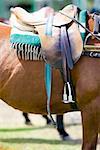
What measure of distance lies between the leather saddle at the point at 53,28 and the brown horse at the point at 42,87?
0.37ft

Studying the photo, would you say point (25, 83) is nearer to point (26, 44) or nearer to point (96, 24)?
point (26, 44)

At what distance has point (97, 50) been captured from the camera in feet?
11.4

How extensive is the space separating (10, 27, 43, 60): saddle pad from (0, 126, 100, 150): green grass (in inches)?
58.6

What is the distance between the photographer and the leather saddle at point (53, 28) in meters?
3.49

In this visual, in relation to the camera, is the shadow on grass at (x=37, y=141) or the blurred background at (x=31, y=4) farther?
the blurred background at (x=31, y=4)

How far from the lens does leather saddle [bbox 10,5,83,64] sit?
349cm

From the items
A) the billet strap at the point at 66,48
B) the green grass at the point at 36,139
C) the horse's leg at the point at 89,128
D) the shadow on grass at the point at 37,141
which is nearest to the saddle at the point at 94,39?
the billet strap at the point at 66,48

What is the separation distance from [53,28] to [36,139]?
1947 millimetres

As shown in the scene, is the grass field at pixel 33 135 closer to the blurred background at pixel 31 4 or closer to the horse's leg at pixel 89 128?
the horse's leg at pixel 89 128

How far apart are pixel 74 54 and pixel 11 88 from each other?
0.61m

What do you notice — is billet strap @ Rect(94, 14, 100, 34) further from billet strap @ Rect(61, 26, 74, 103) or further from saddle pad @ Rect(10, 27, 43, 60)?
saddle pad @ Rect(10, 27, 43, 60)

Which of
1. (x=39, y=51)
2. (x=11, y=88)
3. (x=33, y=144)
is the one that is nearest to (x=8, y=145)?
(x=33, y=144)

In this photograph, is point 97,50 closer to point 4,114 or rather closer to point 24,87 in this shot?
point 24,87

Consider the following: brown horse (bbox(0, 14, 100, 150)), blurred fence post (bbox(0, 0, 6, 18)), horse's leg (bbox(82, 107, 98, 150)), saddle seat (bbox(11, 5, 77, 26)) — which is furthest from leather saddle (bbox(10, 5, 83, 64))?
blurred fence post (bbox(0, 0, 6, 18))
